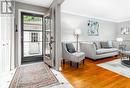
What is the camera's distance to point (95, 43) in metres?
4.66

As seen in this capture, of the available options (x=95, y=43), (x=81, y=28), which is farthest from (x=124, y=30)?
(x=81, y=28)

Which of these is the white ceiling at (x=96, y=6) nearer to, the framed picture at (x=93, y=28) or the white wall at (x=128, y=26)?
the framed picture at (x=93, y=28)

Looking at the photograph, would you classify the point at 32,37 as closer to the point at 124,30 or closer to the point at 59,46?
the point at 59,46

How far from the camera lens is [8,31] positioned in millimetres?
2791

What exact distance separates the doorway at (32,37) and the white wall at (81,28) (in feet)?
3.60

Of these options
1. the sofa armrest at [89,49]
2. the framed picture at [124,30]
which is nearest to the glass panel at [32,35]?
the sofa armrest at [89,49]

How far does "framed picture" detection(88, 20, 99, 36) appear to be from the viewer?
5145mm

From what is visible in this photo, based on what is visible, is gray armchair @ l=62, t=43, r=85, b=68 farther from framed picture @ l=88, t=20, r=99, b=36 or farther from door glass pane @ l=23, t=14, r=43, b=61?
framed picture @ l=88, t=20, r=99, b=36

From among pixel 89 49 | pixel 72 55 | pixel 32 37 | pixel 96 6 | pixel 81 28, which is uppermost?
pixel 96 6

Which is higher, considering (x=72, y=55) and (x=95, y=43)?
(x=95, y=43)

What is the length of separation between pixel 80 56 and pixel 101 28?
129 inches

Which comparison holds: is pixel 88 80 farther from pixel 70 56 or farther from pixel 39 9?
pixel 39 9

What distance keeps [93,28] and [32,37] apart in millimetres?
3452

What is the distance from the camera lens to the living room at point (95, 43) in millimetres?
2463
